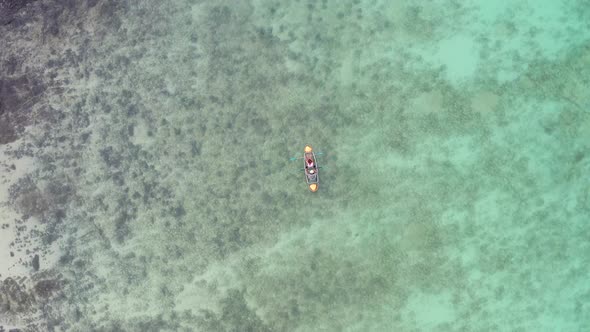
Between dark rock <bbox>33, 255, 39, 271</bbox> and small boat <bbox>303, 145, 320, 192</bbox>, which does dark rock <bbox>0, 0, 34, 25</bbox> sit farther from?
small boat <bbox>303, 145, 320, 192</bbox>

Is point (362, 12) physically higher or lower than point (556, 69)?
higher

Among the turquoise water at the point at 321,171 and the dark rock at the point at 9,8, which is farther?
the dark rock at the point at 9,8

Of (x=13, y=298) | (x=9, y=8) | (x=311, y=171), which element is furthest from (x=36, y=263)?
(x=311, y=171)

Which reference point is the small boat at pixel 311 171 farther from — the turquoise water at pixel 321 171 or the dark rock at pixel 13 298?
the dark rock at pixel 13 298

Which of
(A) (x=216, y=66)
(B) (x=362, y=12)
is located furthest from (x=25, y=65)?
(B) (x=362, y=12)

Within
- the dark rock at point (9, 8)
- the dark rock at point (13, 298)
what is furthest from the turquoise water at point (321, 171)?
the dark rock at point (9, 8)

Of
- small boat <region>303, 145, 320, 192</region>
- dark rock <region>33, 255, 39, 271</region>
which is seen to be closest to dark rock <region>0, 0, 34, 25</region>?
dark rock <region>33, 255, 39, 271</region>

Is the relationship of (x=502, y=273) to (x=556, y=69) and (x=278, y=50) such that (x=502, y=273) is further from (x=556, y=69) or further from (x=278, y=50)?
(x=278, y=50)

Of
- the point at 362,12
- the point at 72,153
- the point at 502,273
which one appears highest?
the point at 362,12
